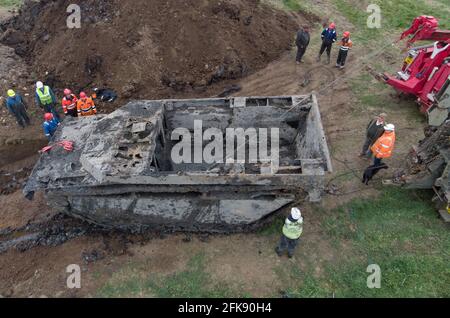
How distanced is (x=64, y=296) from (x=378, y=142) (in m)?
6.24

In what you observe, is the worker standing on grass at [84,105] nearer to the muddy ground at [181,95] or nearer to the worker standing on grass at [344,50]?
the muddy ground at [181,95]

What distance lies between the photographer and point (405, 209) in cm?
693

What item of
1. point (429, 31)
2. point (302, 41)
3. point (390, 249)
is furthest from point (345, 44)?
point (390, 249)

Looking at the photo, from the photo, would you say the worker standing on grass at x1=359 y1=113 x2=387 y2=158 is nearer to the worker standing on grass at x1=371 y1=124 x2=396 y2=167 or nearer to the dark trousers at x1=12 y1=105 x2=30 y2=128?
the worker standing on grass at x1=371 y1=124 x2=396 y2=167

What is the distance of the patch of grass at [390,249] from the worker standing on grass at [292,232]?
529 mm

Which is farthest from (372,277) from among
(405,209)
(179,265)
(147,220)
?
(147,220)

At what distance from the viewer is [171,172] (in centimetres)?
581

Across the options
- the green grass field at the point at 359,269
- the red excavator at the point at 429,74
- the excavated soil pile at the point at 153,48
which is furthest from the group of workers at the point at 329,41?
the green grass field at the point at 359,269

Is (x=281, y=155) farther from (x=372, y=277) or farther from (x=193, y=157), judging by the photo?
(x=372, y=277)

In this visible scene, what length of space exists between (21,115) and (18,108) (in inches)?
9.5

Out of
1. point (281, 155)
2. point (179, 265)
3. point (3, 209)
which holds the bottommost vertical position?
point (3, 209)

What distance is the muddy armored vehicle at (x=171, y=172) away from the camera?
19.0ft

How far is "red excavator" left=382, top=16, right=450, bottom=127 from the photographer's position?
7938 mm

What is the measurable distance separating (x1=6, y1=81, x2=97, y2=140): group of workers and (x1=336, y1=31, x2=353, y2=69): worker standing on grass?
23.7 ft
